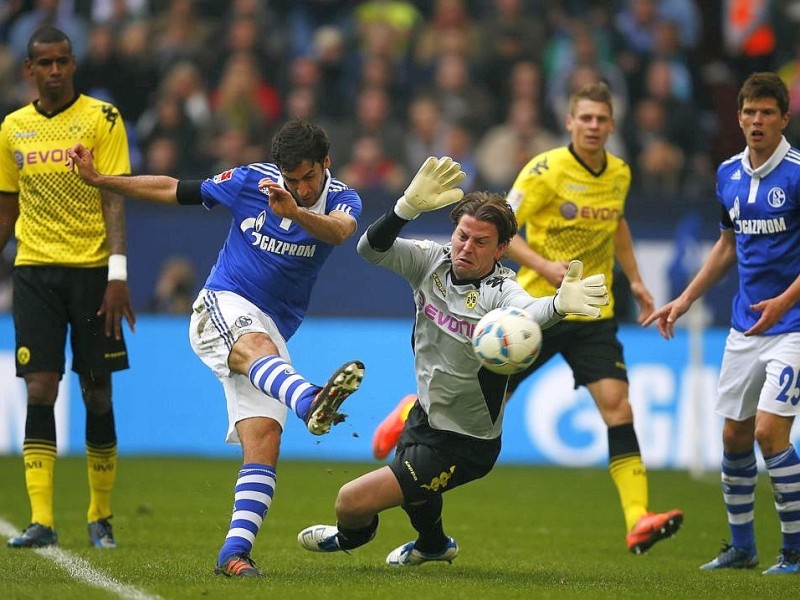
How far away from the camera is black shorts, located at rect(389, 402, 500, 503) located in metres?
7.03

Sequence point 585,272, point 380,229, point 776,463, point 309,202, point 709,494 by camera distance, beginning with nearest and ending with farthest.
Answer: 1. point 380,229
2. point 309,202
3. point 776,463
4. point 585,272
5. point 709,494

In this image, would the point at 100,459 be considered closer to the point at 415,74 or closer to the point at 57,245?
the point at 57,245

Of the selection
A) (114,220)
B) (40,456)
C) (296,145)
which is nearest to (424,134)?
(114,220)

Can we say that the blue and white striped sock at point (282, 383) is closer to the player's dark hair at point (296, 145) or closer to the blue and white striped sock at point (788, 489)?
the player's dark hair at point (296, 145)

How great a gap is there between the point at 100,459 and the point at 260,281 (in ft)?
6.79

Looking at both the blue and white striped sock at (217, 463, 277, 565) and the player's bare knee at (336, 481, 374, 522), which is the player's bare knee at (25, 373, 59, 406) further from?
the player's bare knee at (336, 481, 374, 522)

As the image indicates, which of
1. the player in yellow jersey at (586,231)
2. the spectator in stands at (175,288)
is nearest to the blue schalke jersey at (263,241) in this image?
the player in yellow jersey at (586,231)

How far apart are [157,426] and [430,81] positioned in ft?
19.0

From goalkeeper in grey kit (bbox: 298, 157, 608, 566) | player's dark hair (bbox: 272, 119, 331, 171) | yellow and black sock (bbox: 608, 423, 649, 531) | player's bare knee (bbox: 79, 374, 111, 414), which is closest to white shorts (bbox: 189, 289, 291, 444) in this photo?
goalkeeper in grey kit (bbox: 298, 157, 608, 566)

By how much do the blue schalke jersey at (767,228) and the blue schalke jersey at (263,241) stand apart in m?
2.29

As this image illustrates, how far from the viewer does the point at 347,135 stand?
16.8 meters

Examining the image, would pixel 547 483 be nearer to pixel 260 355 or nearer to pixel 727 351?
pixel 727 351

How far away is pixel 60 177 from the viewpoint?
850 centimetres

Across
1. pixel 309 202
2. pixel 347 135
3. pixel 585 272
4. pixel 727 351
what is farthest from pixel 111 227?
pixel 347 135
